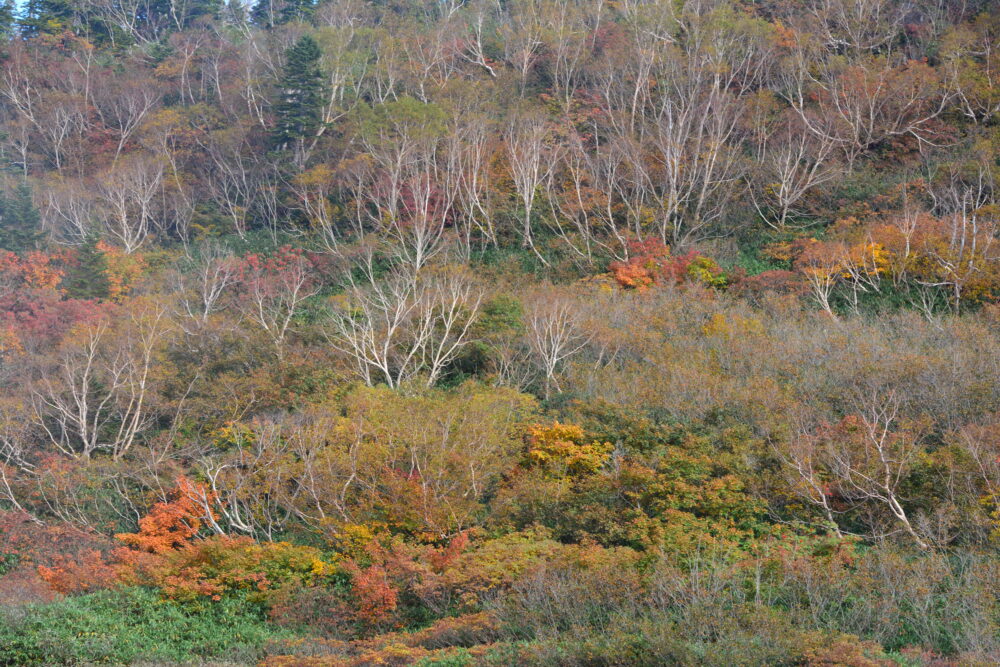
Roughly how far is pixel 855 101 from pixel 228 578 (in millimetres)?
30024

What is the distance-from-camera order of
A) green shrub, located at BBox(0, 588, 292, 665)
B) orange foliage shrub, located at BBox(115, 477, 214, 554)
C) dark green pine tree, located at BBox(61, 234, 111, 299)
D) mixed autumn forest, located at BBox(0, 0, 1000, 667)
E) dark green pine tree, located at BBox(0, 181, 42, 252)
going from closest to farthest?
1. green shrub, located at BBox(0, 588, 292, 665)
2. mixed autumn forest, located at BBox(0, 0, 1000, 667)
3. orange foliage shrub, located at BBox(115, 477, 214, 554)
4. dark green pine tree, located at BBox(61, 234, 111, 299)
5. dark green pine tree, located at BBox(0, 181, 42, 252)

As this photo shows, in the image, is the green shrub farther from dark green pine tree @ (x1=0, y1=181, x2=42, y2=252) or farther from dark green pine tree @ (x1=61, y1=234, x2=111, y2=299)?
dark green pine tree @ (x1=0, y1=181, x2=42, y2=252)

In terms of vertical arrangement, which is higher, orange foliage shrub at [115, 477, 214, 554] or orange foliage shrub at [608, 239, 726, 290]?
orange foliage shrub at [608, 239, 726, 290]

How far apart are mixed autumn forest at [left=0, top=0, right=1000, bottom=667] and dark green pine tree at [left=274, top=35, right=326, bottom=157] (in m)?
0.18

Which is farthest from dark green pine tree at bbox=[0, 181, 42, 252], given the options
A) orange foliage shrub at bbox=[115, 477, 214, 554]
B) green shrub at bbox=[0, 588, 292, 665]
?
green shrub at bbox=[0, 588, 292, 665]

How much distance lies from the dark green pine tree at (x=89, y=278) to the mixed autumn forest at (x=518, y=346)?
15cm

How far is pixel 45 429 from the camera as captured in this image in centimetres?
2514

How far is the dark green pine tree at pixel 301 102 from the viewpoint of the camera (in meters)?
43.8

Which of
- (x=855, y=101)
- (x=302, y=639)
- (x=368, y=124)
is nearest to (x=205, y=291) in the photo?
(x=368, y=124)

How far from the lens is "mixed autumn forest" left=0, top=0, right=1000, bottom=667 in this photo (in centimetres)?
1390

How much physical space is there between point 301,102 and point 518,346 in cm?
2477

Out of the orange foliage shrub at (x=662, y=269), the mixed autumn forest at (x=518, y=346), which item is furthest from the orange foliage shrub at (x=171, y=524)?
the orange foliage shrub at (x=662, y=269)

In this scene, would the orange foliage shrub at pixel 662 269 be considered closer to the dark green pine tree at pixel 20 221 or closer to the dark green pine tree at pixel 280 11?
the dark green pine tree at pixel 20 221

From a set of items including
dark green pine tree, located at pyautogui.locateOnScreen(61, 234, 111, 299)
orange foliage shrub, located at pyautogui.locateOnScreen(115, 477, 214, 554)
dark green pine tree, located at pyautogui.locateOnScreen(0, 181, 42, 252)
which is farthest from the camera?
dark green pine tree, located at pyautogui.locateOnScreen(0, 181, 42, 252)
